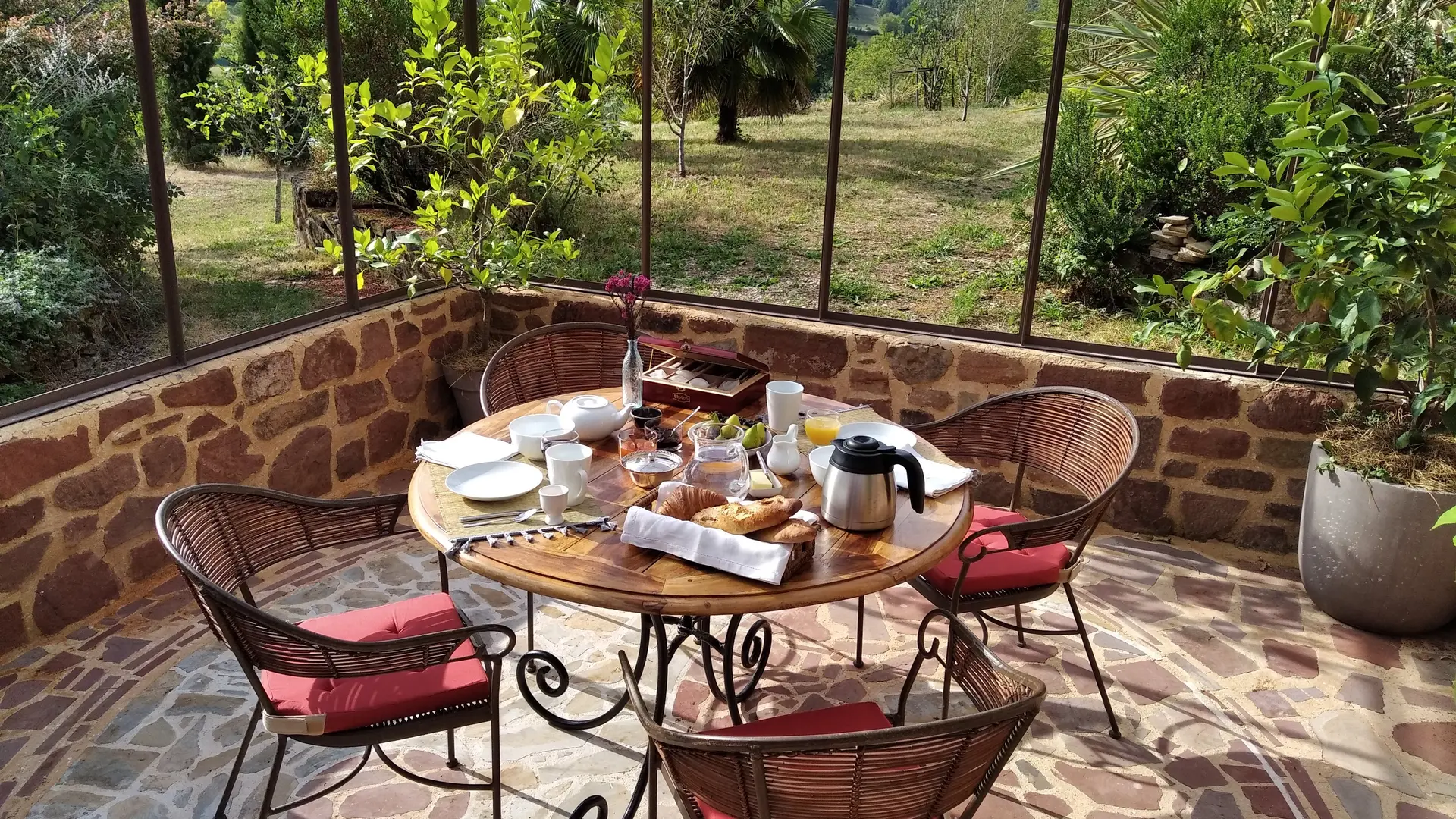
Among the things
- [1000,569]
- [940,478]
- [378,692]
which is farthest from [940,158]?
[378,692]

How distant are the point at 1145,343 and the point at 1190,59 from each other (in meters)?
1.93

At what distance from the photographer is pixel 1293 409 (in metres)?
3.20

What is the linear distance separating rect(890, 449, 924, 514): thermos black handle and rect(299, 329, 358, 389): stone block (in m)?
2.37

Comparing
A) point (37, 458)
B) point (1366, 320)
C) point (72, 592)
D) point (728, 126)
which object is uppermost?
point (728, 126)

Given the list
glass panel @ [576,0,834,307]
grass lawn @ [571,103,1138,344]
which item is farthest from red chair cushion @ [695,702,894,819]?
glass panel @ [576,0,834,307]

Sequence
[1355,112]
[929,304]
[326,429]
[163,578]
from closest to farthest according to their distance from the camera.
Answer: [1355,112] < [163,578] < [326,429] < [929,304]

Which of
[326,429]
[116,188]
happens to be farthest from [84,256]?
[326,429]

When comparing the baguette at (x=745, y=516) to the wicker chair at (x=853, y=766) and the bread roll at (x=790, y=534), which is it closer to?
the bread roll at (x=790, y=534)

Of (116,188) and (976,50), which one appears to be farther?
(976,50)

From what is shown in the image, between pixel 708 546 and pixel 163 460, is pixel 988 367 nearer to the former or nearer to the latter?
pixel 708 546

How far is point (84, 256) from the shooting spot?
231 inches

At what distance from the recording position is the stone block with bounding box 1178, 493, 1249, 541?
338 centimetres

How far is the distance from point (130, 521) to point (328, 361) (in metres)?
0.86

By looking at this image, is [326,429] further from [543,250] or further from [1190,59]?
[1190,59]
